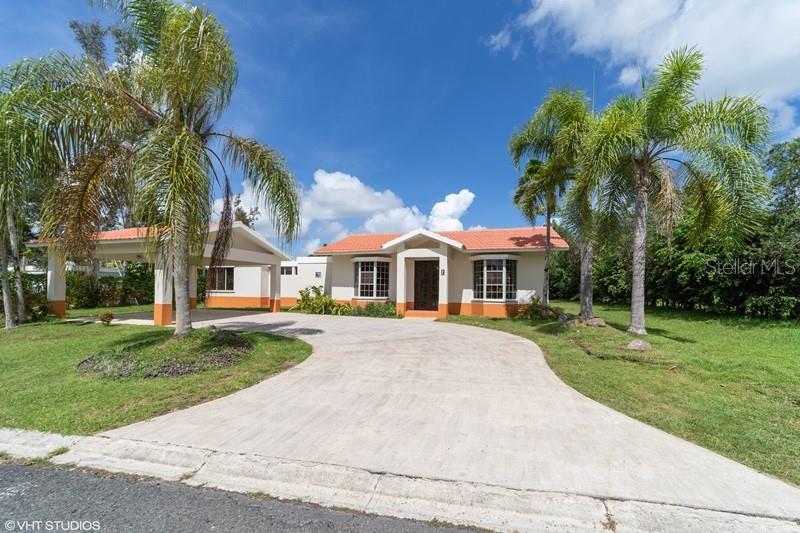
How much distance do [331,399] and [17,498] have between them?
11.0 ft

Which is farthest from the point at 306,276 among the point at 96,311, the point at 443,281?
the point at 96,311

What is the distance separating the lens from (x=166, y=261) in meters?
7.62

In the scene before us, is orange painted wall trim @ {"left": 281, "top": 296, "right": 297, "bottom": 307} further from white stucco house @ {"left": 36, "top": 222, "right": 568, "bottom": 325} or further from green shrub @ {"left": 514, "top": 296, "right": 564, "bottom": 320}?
green shrub @ {"left": 514, "top": 296, "right": 564, "bottom": 320}

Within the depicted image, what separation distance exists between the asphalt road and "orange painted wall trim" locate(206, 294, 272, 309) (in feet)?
66.8

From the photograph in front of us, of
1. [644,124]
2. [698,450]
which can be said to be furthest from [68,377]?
[644,124]

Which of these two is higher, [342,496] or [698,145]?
[698,145]

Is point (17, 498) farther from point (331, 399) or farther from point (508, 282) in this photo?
point (508, 282)

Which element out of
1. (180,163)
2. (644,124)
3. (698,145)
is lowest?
(180,163)

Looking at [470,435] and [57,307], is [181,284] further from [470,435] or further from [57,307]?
[57,307]

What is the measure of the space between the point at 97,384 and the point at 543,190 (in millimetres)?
13971

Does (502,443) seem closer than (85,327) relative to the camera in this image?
Yes

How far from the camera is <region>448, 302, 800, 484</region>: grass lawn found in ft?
14.4

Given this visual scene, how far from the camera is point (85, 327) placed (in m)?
13.0

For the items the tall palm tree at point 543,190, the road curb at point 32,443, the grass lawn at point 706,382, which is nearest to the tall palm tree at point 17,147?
the road curb at point 32,443
